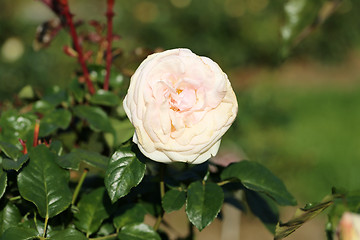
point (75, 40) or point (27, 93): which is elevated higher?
point (75, 40)

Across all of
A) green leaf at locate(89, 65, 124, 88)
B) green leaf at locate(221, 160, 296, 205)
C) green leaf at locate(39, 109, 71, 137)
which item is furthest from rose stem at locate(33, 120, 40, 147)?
green leaf at locate(221, 160, 296, 205)

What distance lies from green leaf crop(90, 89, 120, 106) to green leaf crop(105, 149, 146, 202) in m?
0.31

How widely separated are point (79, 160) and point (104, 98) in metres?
0.27

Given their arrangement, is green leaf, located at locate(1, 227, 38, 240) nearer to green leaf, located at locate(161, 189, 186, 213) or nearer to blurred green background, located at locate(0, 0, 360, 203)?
green leaf, located at locate(161, 189, 186, 213)

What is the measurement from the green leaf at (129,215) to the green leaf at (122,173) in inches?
5.3

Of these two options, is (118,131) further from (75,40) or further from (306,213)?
(306,213)

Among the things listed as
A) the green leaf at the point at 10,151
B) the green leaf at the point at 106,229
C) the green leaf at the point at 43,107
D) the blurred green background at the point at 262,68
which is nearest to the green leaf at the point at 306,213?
the green leaf at the point at 106,229

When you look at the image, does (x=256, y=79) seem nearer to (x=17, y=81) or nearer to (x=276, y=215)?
(x=17, y=81)

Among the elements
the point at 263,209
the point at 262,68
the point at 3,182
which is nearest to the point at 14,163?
the point at 3,182

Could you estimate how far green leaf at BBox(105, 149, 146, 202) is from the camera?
73 cm

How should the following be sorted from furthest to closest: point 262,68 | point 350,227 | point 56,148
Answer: point 262,68, point 56,148, point 350,227

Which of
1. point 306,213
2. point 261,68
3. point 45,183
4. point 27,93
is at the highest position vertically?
point 306,213

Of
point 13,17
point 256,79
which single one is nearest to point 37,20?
point 13,17

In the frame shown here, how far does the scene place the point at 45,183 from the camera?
81 centimetres
